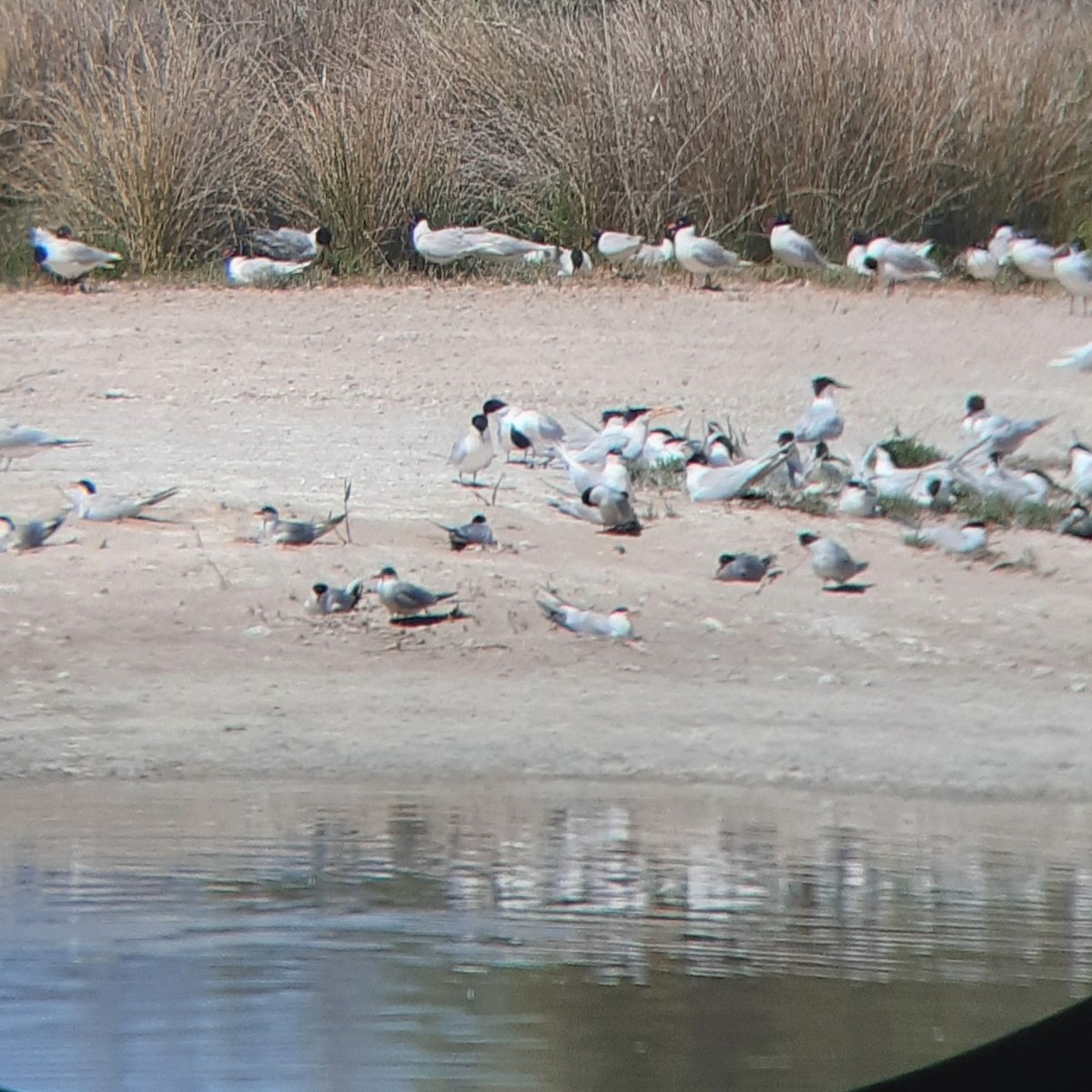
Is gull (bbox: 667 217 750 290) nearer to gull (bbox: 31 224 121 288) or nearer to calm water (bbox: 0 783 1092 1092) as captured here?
gull (bbox: 31 224 121 288)

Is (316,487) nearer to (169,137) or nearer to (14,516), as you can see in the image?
(14,516)

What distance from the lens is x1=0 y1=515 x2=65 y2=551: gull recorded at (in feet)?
27.3

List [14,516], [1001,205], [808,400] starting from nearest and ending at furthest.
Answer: [14,516] → [808,400] → [1001,205]

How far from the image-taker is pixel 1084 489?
9844 millimetres

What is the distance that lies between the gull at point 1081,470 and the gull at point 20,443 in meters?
4.43

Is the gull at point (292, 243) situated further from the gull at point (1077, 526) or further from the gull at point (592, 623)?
the gull at point (592, 623)

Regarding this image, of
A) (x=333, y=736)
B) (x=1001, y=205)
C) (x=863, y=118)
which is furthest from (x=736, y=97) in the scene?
(x=333, y=736)

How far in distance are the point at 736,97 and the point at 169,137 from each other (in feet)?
12.8

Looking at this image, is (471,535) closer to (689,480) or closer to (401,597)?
(401,597)

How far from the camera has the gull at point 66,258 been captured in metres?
14.4

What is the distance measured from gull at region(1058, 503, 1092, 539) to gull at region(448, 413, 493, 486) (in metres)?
2.37

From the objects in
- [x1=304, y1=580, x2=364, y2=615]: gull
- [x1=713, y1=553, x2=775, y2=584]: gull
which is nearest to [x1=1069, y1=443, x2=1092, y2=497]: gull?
[x1=713, y1=553, x2=775, y2=584]: gull

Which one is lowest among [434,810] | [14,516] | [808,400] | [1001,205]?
[1001,205]

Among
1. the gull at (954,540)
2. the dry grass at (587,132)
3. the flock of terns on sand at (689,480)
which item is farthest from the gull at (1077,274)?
the gull at (954,540)
